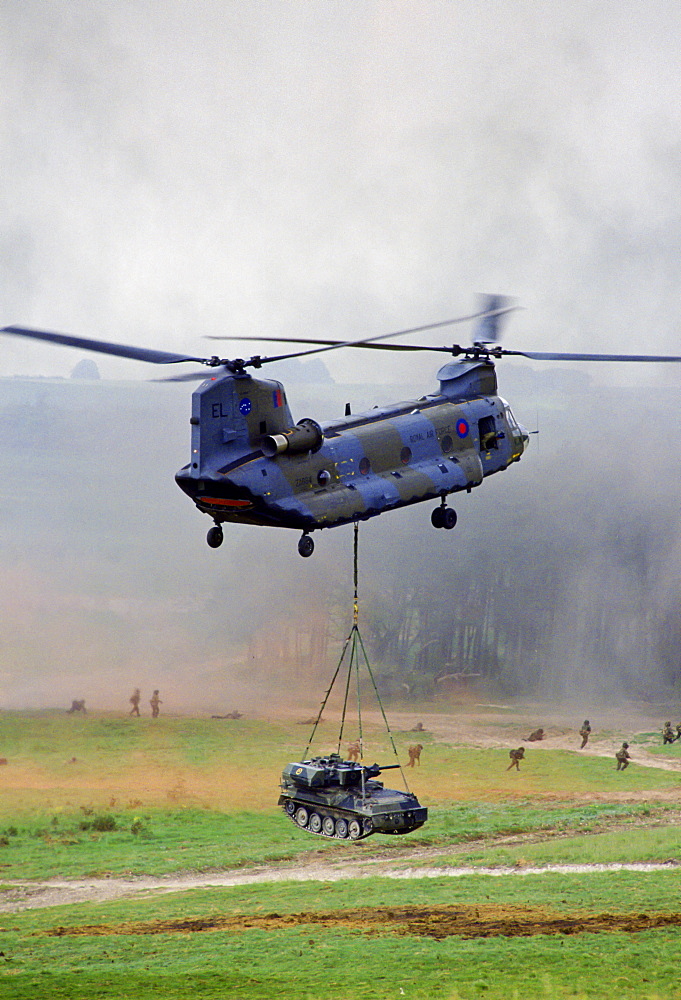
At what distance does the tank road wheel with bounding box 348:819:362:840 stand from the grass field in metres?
12.1

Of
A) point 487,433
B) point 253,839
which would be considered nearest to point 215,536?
point 487,433

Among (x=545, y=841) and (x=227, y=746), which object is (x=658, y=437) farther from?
(x=545, y=841)

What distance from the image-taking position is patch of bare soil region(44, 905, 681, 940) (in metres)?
55.8

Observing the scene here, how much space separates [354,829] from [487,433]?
13.7 meters

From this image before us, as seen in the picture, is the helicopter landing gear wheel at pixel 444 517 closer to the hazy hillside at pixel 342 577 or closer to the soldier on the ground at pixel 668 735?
the soldier on the ground at pixel 668 735

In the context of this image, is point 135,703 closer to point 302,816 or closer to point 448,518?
point 448,518

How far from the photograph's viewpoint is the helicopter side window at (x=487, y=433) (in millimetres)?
45625

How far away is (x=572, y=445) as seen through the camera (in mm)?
127250

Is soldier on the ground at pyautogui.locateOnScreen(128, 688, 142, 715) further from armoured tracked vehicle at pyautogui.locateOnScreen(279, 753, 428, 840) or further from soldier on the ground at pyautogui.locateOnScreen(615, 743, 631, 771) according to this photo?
armoured tracked vehicle at pyautogui.locateOnScreen(279, 753, 428, 840)

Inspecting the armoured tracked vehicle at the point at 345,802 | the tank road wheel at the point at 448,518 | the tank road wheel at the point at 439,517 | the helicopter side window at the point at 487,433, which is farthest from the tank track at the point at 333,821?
the helicopter side window at the point at 487,433

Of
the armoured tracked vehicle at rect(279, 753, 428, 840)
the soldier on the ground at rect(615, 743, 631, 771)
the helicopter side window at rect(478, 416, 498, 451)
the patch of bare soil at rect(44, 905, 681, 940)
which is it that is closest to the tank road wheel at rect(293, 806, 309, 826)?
the armoured tracked vehicle at rect(279, 753, 428, 840)

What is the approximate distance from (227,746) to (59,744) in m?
10.5

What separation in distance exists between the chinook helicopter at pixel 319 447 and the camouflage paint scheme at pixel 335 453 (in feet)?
0.10

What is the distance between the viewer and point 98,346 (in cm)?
3544
